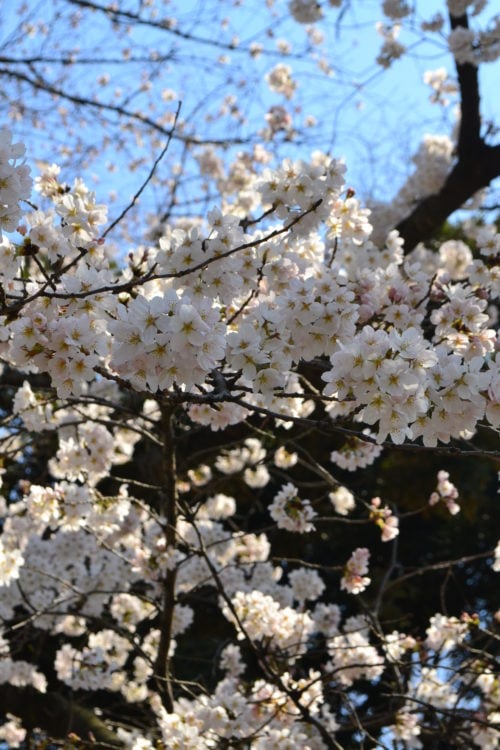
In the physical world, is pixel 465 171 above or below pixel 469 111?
below

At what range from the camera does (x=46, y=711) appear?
11.9 ft

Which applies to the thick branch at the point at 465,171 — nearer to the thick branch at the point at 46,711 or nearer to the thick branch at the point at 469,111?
the thick branch at the point at 469,111

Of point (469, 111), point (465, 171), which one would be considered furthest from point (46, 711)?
point (469, 111)

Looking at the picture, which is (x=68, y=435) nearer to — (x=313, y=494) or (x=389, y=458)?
(x=313, y=494)

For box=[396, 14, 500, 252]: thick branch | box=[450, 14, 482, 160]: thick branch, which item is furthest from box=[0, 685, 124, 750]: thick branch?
box=[450, 14, 482, 160]: thick branch

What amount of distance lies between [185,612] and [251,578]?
0.35m

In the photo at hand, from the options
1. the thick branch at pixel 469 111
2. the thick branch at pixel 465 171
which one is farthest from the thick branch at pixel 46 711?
the thick branch at pixel 469 111

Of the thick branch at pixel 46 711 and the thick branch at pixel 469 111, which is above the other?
the thick branch at pixel 469 111

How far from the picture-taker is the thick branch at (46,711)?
339 cm

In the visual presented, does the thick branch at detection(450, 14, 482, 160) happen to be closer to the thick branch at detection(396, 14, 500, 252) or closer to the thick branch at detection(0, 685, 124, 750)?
the thick branch at detection(396, 14, 500, 252)

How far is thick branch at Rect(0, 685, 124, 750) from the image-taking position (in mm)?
3391

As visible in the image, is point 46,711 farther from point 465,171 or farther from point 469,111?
point 469,111

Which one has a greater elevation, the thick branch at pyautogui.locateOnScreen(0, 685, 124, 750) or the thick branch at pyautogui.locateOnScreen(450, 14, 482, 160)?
the thick branch at pyautogui.locateOnScreen(450, 14, 482, 160)

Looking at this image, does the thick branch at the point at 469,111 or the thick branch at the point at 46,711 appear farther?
the thick branch at the point at 469,111
